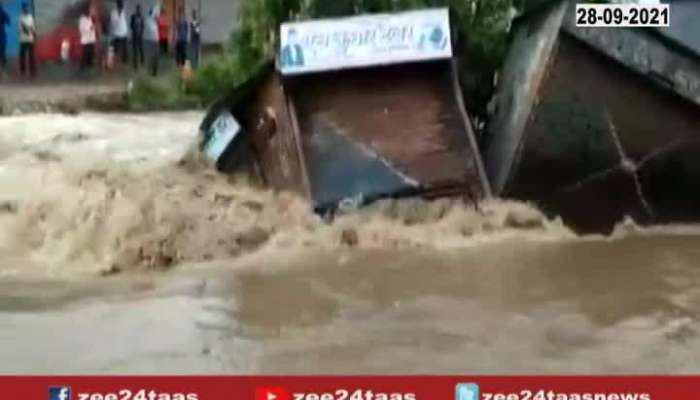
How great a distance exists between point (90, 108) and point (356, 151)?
161cm

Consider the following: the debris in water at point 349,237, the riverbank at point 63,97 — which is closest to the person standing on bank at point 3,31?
the riverbank at point 63,97

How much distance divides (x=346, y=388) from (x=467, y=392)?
0.29 m

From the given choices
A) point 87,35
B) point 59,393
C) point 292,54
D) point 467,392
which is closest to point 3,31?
point 87,35

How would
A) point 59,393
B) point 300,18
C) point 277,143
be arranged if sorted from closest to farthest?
point 59,393
point 277,143
point 300,18

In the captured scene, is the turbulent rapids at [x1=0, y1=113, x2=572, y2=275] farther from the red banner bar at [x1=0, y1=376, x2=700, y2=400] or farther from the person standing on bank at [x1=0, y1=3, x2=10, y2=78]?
the red banner bar at [x1=0, y1=376, x2=700, y2=400]

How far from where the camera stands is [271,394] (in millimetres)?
3998

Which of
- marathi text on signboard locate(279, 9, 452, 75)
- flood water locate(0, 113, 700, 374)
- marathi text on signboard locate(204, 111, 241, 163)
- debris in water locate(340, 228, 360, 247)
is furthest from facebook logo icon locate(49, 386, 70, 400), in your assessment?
marathi text on signboard locate(204, 111, 241, 163)

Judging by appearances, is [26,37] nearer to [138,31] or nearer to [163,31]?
[138,31]

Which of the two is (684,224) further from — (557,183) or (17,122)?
(17,122)

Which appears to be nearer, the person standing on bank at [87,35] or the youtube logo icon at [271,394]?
the youtube logo icon at [271,394]

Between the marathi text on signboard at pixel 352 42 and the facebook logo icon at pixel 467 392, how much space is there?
132 inches

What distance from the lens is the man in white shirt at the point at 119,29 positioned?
700 centimetres

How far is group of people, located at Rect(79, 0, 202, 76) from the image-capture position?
6930mm

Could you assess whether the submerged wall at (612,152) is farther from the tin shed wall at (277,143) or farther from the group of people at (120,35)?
the group of people at (120,35)
